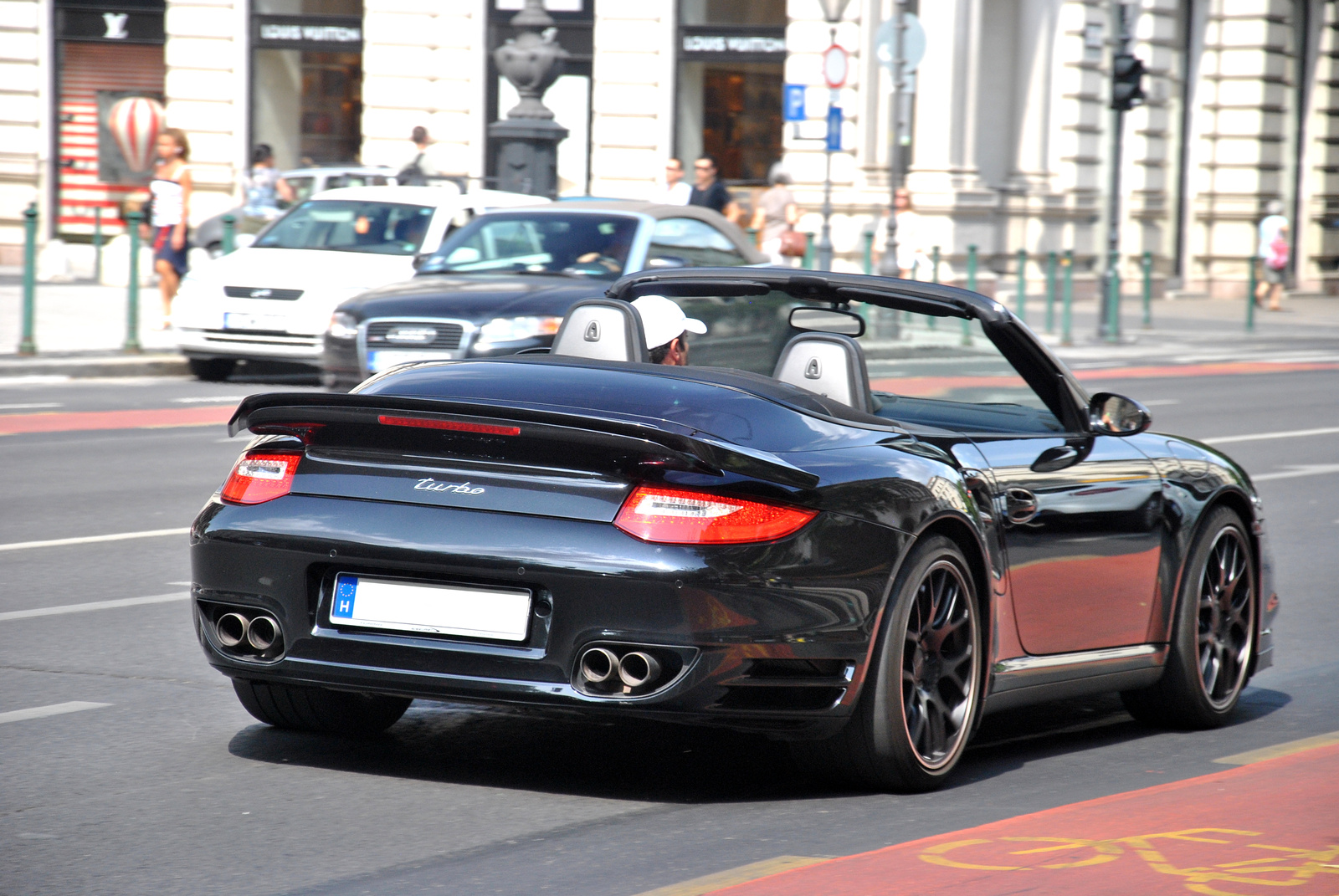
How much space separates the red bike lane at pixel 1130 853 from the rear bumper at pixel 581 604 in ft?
1.69

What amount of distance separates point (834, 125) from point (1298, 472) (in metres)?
10.9

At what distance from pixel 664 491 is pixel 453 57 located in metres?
30.1

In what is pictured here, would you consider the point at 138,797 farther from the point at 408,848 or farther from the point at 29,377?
the point at 29,377

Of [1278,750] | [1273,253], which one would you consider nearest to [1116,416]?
[1278,750]

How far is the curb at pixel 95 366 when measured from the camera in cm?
1733

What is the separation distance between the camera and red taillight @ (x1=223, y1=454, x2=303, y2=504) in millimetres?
4816

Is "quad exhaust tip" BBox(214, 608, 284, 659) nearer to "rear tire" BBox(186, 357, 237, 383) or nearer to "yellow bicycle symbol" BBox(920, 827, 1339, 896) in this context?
"yellow bicycle symbol" BBox(920, 827, 1339, 896)

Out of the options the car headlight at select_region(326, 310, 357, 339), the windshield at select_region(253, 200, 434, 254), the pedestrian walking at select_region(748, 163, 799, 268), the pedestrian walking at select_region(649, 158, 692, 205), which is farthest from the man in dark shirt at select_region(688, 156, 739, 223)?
the car headlight at select_region(326, 310, 357, 339)

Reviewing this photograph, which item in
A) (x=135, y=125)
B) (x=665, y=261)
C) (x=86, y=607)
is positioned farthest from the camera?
(x=135, y=125)

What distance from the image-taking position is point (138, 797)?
15.7 ft

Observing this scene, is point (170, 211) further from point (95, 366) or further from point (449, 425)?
point (449, 425)

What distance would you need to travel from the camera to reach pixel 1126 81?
2659cm

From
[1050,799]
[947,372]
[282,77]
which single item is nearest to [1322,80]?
[282,77]

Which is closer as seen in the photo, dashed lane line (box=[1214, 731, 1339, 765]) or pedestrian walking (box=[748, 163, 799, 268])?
dashed lane line (box=[1214, 731, 1339, 765])
